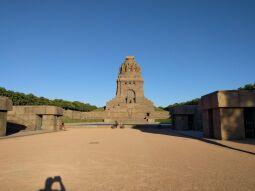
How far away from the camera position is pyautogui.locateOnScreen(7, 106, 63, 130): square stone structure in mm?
23125

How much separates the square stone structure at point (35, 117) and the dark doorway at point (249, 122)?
19.2m

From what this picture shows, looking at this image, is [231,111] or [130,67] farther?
[130,67]

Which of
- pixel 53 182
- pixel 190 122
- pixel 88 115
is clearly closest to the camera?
pixel 53 182

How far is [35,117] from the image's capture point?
23.1 meters

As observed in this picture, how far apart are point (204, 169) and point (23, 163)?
6.13 meters

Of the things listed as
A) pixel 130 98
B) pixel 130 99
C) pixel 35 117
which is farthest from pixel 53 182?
pixel 130 98

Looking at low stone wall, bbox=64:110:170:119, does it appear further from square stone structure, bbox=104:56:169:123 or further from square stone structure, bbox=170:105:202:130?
square stone structure, bbox=170:105:202:130

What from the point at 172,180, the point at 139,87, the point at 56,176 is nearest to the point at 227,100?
the point at 172,180

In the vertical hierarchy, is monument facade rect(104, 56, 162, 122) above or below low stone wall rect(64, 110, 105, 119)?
above

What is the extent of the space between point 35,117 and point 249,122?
69.9ft

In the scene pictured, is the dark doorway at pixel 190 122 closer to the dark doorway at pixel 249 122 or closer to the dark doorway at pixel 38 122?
the dark doorway at pixel 249 122

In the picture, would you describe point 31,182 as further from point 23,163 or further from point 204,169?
point 204,169

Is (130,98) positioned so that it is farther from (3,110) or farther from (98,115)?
(3,110)

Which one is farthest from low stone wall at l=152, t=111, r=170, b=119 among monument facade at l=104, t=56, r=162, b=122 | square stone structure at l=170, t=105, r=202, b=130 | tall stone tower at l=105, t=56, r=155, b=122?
square stone structure at l=170, t=105, r=202, b=130
